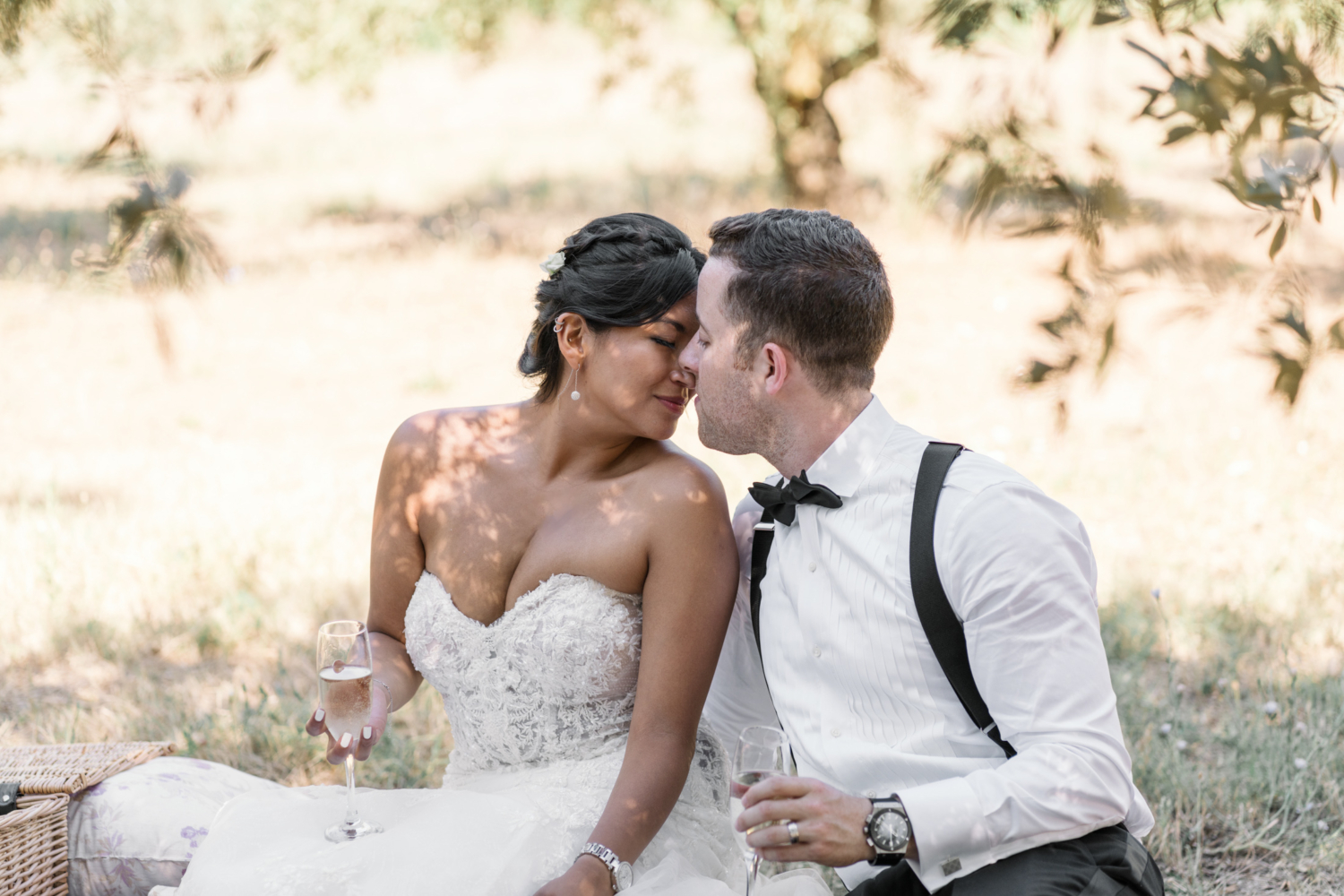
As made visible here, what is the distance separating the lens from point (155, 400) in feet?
32.6

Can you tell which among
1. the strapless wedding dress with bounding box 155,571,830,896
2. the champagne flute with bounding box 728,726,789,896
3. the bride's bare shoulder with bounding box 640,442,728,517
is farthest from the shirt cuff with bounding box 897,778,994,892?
the bride's bare shoulder with bounding box 640,442,728,517

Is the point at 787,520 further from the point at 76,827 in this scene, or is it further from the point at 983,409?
the point at 983,409

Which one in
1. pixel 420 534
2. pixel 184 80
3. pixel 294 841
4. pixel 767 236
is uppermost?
pixel 184 80

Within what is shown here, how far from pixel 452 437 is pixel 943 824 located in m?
1.81

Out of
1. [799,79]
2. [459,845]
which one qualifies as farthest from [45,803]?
[799,79]

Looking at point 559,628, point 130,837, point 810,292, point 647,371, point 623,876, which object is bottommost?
point 130,837

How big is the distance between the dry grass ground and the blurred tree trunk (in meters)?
0.77

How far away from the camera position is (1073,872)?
2.38 metres

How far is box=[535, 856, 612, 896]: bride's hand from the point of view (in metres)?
2.66

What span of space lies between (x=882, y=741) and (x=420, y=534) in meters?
1.49

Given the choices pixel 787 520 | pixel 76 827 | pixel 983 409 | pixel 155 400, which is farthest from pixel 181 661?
pixel 983 409

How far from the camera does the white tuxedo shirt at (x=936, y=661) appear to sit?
234 centimetres

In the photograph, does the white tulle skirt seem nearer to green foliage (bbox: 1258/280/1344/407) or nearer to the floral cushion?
the floral cushion

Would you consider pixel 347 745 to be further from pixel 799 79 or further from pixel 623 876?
pixel 799 79
